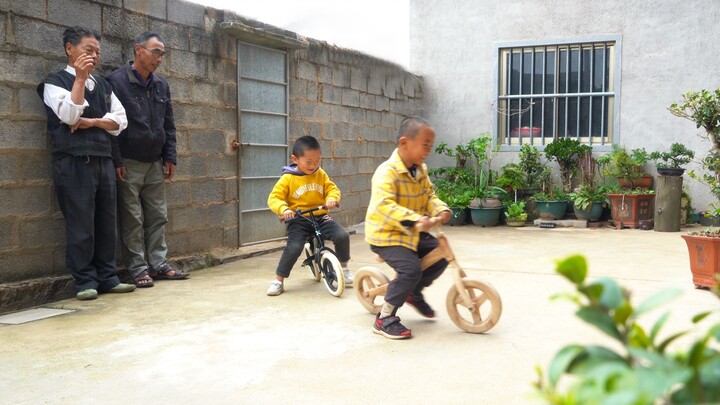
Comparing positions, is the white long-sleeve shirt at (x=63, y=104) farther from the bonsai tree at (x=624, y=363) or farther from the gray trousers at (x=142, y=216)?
the bonsai tree at (x=624, y=363)

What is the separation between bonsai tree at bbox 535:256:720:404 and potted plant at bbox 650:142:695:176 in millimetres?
8697

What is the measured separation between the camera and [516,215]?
31.1 ft

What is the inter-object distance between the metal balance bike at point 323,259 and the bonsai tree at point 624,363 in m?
3.92

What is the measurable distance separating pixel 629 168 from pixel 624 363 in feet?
30.3

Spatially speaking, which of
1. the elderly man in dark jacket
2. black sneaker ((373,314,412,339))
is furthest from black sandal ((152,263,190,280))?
black sneaker ((373,314,412,339))

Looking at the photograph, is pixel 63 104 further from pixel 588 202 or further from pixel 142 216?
pixel 588 202

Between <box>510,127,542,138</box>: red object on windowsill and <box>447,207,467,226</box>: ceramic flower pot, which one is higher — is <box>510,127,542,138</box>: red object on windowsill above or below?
above

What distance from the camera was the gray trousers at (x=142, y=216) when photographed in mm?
5168

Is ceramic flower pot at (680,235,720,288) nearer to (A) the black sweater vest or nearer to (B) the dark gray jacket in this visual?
(B) the dark gray jacket

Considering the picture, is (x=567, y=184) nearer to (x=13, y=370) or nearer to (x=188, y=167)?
(x=188, y=167)

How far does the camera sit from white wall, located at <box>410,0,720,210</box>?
9.25m

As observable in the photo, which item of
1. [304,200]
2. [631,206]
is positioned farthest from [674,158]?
[304,200]

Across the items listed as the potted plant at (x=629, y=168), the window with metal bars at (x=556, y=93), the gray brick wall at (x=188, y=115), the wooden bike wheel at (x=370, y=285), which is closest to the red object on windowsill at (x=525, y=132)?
the window with metal bars at (x=556, y=93)

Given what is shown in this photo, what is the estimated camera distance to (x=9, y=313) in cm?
425
